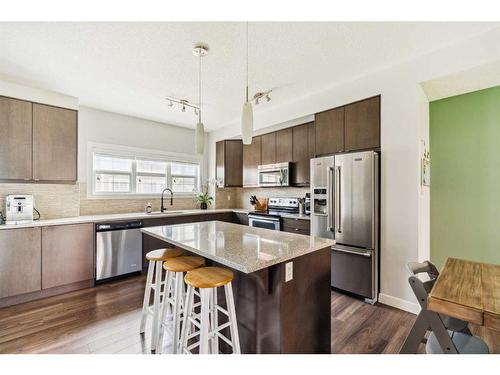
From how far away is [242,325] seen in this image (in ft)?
5.48

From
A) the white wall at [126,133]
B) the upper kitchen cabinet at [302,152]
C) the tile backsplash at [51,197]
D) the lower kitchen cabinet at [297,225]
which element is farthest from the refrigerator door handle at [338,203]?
the tile backsplash at [51,197]

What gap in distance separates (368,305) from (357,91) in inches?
99.1

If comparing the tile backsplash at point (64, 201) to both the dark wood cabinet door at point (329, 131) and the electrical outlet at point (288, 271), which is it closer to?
the dark wood cabinet door at point (329, 131)

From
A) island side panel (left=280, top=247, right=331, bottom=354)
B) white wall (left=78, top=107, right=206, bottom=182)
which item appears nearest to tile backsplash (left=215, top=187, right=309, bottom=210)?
white wall (left=78, top=107, right=206, bottom=182)

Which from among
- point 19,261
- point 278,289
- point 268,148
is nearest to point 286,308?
point 278,289

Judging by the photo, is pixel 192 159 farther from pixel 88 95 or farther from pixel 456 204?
pixel 456 204

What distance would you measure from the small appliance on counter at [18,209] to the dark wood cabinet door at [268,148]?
11.6 feet

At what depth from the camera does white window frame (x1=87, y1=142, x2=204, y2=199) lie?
12.8ft

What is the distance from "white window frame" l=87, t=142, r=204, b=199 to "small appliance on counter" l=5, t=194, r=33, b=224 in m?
0.86

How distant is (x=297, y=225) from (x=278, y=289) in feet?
7.27

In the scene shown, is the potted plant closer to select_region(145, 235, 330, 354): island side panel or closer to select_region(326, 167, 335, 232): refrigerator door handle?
select_region(326, 167, 335, 232): refrigerator door handle

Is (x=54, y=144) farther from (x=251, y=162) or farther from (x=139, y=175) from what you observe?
(x=251, y=162)

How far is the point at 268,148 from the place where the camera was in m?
4.49

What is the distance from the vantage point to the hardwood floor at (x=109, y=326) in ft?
6.37
